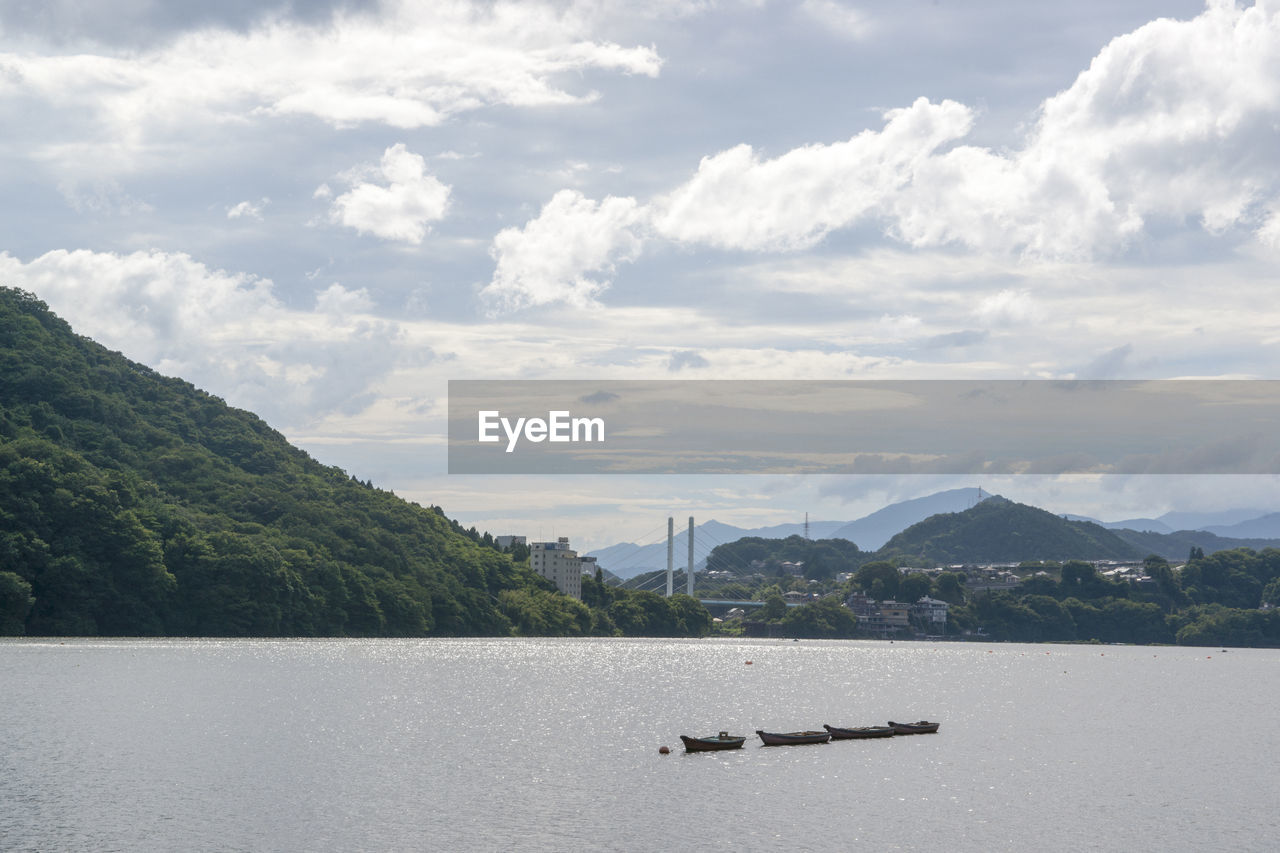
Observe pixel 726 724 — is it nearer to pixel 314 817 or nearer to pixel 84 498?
pixel 314 817

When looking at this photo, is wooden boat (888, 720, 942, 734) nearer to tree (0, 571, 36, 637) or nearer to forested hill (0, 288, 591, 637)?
tree (0, 571, 36, 637)

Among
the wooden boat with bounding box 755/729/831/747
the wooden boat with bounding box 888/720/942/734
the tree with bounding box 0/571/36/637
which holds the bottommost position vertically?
the wooden boat with bounding box 888/720/942/734

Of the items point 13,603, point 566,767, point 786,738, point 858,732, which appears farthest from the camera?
point 13,603

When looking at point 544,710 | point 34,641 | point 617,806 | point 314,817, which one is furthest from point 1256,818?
point 34,641

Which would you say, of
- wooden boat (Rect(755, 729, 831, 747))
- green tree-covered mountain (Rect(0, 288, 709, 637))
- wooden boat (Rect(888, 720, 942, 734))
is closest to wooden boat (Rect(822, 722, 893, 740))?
wooden boat (Rect(888, 720, 942, 734))

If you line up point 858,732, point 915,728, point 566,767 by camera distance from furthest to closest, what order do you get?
point 915,728 → point 858,732 → point 566,767

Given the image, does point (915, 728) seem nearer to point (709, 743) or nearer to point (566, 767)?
point (709, 743)

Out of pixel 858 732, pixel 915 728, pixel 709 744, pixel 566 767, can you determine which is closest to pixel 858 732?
pixel 858 732
